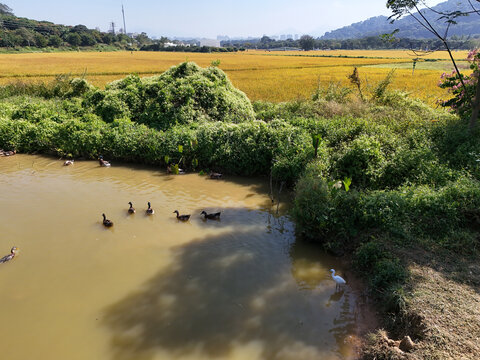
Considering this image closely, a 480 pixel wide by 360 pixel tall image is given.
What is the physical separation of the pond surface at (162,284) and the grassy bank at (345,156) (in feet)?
2.85

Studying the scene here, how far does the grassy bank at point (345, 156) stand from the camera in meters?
4.68

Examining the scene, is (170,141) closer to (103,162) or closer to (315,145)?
(103,162)

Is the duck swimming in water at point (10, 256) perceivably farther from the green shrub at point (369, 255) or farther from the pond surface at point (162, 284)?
the green shrub at point (369, 255)

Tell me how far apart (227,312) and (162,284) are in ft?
4.50

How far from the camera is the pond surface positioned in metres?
4.34

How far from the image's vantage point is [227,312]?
4.83 meters

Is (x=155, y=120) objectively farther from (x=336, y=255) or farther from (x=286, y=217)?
(x=336, y=255)

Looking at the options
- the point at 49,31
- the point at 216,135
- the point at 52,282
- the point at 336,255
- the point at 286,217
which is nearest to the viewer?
the point at 52,282

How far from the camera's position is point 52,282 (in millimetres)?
5508

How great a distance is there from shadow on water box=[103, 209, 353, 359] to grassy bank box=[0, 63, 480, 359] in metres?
0.85

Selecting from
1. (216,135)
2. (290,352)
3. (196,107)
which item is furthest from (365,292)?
(196,107)

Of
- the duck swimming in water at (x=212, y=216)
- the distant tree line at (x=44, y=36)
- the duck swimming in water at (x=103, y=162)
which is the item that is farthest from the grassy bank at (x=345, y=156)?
the distant tree line at (x=44, y=36)

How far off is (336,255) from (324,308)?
149 centimetres

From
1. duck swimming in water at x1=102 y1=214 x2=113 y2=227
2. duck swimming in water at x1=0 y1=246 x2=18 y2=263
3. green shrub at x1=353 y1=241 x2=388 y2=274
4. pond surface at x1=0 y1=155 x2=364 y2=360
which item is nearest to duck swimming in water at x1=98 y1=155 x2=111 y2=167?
pond surface at x1=0 y1=155 x2=364 y2=360
